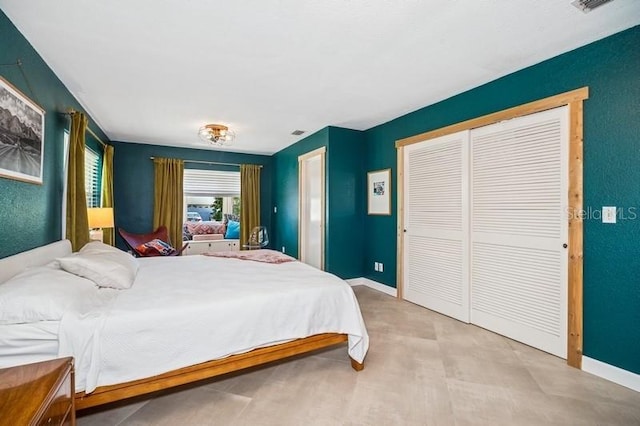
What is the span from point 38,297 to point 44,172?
1.60 metres

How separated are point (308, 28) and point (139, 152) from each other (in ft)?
16.1

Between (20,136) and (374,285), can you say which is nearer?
(20,136)

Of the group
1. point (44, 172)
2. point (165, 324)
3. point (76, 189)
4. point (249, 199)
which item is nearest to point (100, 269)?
point (165, 324)

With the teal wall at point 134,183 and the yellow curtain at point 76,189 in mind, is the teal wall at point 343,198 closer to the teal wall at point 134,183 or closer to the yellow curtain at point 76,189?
the yellow curtain at point 76,189

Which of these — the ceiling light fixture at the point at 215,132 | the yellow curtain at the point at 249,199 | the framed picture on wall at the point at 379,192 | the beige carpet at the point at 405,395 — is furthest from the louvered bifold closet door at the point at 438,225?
the yellow curtain at the point at 249,199

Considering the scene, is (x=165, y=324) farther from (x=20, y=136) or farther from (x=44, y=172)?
(x=44, y=172)

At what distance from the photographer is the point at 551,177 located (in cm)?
249

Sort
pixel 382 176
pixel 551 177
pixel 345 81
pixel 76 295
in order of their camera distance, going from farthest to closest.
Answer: pixel 382 176
pixel 345 81
pixel 551 177
pixel 76 295

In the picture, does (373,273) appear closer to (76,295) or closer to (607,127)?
(607,127)

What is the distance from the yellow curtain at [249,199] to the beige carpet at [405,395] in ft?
14.1

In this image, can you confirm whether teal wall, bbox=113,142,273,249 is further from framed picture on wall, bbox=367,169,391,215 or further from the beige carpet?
the beige carpet

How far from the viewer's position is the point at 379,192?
4.43m

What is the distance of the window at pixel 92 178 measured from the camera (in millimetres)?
4230

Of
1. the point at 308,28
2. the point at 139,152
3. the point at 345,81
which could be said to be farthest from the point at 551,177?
the point at 139,152
